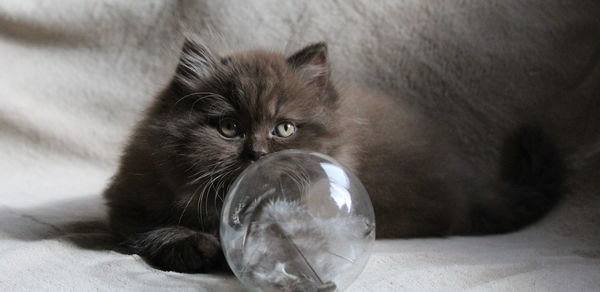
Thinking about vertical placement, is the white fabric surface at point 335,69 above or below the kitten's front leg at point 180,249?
above

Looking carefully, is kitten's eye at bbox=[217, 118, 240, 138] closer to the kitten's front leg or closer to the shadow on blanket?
the kitten's front leg

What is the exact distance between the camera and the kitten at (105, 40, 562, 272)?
190 centimetres

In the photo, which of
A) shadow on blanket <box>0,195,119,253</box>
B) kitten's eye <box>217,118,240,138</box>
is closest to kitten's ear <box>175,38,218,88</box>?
kitten's eye <box>217,118,240,138</box>

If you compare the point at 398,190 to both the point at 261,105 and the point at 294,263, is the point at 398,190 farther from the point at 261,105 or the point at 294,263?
the point at 294,263

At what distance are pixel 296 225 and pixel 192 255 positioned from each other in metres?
0.38

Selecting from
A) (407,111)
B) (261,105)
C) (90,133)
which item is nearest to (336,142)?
(261,105)

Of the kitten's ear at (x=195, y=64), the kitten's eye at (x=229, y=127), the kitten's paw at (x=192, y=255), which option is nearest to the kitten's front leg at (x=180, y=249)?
the kitten's paw at (x=192, y=255)

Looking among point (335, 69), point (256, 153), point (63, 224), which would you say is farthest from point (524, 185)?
point (63, 224)

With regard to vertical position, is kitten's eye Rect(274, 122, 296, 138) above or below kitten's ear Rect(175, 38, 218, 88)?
below

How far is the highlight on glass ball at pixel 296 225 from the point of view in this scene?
Result: 5.25ft

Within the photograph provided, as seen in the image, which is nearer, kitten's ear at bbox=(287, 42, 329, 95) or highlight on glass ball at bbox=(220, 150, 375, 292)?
highlight on glass ball at bbox=(220, 150, 375, 292)

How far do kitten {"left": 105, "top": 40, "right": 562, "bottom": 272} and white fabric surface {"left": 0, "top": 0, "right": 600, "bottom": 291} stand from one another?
19cm

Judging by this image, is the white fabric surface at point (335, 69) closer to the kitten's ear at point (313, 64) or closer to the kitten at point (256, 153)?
the kitten at point (256, 153)

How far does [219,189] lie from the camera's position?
1.94m
